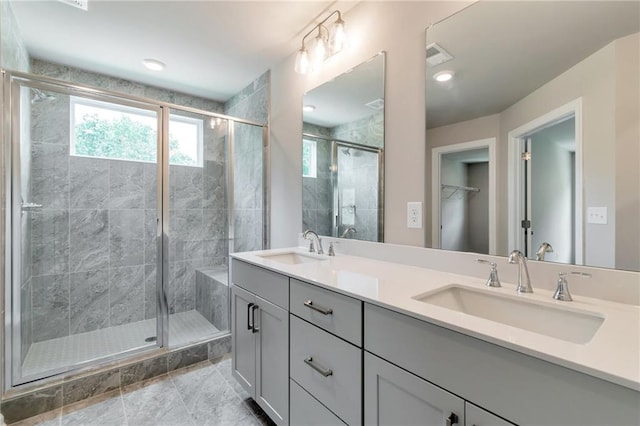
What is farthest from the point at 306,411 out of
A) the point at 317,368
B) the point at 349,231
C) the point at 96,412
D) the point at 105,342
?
the point at 105,342

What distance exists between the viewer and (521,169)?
1099 millimetres

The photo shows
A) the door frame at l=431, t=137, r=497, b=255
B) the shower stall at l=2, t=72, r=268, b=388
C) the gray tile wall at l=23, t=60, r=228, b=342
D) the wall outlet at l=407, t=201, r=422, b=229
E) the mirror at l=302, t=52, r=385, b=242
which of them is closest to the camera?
the door frame at l=431, t=137, r=497, b=255

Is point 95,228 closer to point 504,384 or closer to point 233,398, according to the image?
point 233,398

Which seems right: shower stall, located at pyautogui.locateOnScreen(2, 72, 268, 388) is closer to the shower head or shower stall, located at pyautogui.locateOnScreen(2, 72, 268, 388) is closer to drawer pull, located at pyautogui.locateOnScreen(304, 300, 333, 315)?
the shower head

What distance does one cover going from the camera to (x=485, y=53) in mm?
1179

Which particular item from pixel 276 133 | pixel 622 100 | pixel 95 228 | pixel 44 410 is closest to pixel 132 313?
pixel 95 228

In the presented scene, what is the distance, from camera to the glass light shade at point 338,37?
64.1 inches

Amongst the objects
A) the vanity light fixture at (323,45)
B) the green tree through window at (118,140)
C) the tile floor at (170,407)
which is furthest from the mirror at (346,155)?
the green tree through window at (118,140)

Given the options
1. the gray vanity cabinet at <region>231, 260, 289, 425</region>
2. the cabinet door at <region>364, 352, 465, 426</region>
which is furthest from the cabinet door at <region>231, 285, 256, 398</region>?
the cabinet door at <region>364, 352, 465, 426</region>

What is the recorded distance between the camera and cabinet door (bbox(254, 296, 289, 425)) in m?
1.27

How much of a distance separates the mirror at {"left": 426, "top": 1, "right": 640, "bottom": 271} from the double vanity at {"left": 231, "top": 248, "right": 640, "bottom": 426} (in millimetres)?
201

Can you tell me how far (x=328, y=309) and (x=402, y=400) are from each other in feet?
1.18

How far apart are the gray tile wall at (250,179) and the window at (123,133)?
42 cm

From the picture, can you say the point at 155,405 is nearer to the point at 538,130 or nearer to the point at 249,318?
the point at 249,318
